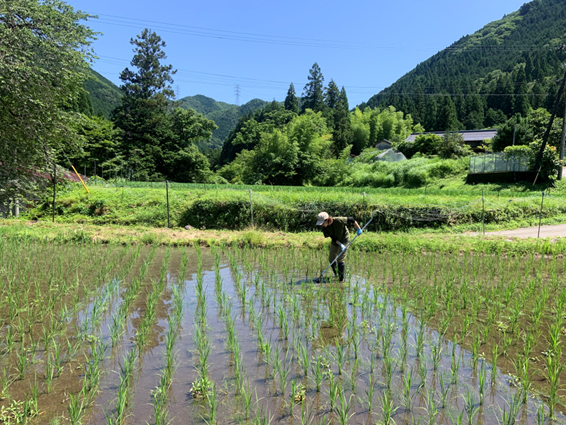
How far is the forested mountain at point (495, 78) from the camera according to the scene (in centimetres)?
5820

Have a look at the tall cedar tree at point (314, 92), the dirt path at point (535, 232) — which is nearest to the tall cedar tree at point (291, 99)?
the tall cedar tree at point (314, 92)

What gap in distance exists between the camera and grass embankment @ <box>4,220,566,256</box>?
8.42 metres

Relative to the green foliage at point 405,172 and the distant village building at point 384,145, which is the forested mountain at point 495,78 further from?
the green foliage at point 405,172

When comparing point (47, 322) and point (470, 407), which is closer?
point (470, 407)

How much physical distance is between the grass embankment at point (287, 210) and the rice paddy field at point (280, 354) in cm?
602

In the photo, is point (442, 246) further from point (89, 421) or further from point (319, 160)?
point (319, 160)

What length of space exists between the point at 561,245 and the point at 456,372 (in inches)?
268

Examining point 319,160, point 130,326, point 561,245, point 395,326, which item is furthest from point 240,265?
point 319,160

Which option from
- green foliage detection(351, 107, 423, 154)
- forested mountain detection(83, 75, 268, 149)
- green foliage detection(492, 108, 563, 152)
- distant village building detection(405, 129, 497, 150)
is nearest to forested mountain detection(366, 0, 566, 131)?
green foliage detection(351, 107, 423, 154)

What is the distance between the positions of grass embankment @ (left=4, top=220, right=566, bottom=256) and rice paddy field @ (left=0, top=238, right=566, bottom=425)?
2.14 metres

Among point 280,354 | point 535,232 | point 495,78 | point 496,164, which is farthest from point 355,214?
point 495,78

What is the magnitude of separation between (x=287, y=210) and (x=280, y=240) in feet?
9.67

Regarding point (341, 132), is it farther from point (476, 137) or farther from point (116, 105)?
point (116, 105)

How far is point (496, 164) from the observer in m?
20.9
